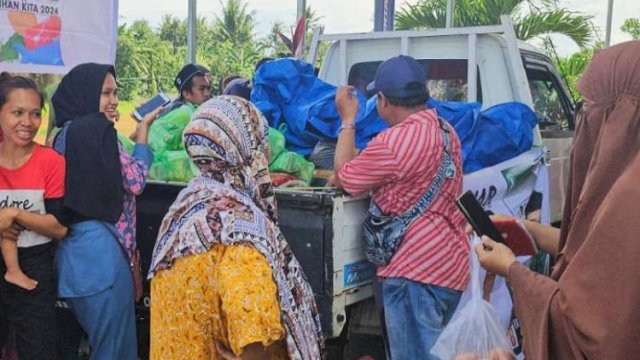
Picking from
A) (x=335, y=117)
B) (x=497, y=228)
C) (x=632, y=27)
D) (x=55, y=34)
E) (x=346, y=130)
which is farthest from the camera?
(x=632, y=27)

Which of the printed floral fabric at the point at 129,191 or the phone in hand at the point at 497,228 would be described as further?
the printed floral fabric at the point at 129,191

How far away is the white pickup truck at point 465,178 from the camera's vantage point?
3.07m

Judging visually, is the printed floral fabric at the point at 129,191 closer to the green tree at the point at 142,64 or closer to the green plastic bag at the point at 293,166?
the green plastic bag at the point at 293,166

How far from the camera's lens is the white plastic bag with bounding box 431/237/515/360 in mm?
2479

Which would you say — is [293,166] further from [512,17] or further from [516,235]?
[512,17]

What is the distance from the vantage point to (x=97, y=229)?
3.14 m

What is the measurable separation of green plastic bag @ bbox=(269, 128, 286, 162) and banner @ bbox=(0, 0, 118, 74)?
1.46 m

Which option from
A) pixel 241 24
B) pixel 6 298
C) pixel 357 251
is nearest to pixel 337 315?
pixel 357 251

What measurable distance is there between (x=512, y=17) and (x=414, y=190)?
14.2 meters

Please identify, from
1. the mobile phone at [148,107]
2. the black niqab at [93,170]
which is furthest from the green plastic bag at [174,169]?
the black niqab at [93,170]

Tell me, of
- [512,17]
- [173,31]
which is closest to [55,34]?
[512,17]

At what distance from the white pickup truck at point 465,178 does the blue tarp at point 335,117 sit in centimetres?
13

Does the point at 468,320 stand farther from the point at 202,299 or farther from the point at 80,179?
the point at 80,179

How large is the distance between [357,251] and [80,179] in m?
1.25
